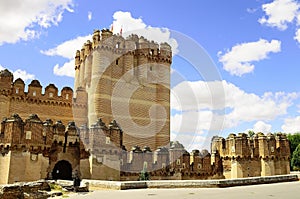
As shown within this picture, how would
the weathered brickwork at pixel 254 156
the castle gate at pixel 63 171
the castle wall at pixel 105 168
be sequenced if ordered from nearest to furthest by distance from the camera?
1. the castle wall at pixel 105 168
2. the castle gate at pixel 63 171
3. the weathered brickwork at pixel 254 156

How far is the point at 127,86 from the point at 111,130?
1062 centimetres

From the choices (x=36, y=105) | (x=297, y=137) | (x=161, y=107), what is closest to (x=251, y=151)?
(x=161, y=107)

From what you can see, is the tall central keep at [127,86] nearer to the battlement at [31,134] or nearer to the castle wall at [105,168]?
the battlement at [31,134]

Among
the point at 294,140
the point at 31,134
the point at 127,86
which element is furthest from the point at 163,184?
the point at 294,140

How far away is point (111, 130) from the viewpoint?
2430 cm

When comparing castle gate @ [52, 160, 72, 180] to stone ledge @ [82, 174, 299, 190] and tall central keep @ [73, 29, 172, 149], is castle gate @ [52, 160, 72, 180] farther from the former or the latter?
stone ledge @ [82, 174, 299, 190]

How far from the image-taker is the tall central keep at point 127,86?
32.2 metres

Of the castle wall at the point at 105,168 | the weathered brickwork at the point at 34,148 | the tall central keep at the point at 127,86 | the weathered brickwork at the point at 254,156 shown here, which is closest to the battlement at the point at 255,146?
the weathered brickwork at the point at 254,156

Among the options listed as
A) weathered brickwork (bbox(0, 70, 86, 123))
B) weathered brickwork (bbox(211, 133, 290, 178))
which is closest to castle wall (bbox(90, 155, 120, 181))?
weathered brickwork (bbox(0, 70, 86, 123))

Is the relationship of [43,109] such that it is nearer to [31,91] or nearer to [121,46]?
[31,91]

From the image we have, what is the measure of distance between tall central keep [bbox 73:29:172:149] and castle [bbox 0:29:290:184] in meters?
0.10

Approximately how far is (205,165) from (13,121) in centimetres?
1575

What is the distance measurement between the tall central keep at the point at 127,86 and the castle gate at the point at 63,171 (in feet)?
20.0

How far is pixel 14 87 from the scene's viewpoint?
99.1 feet
